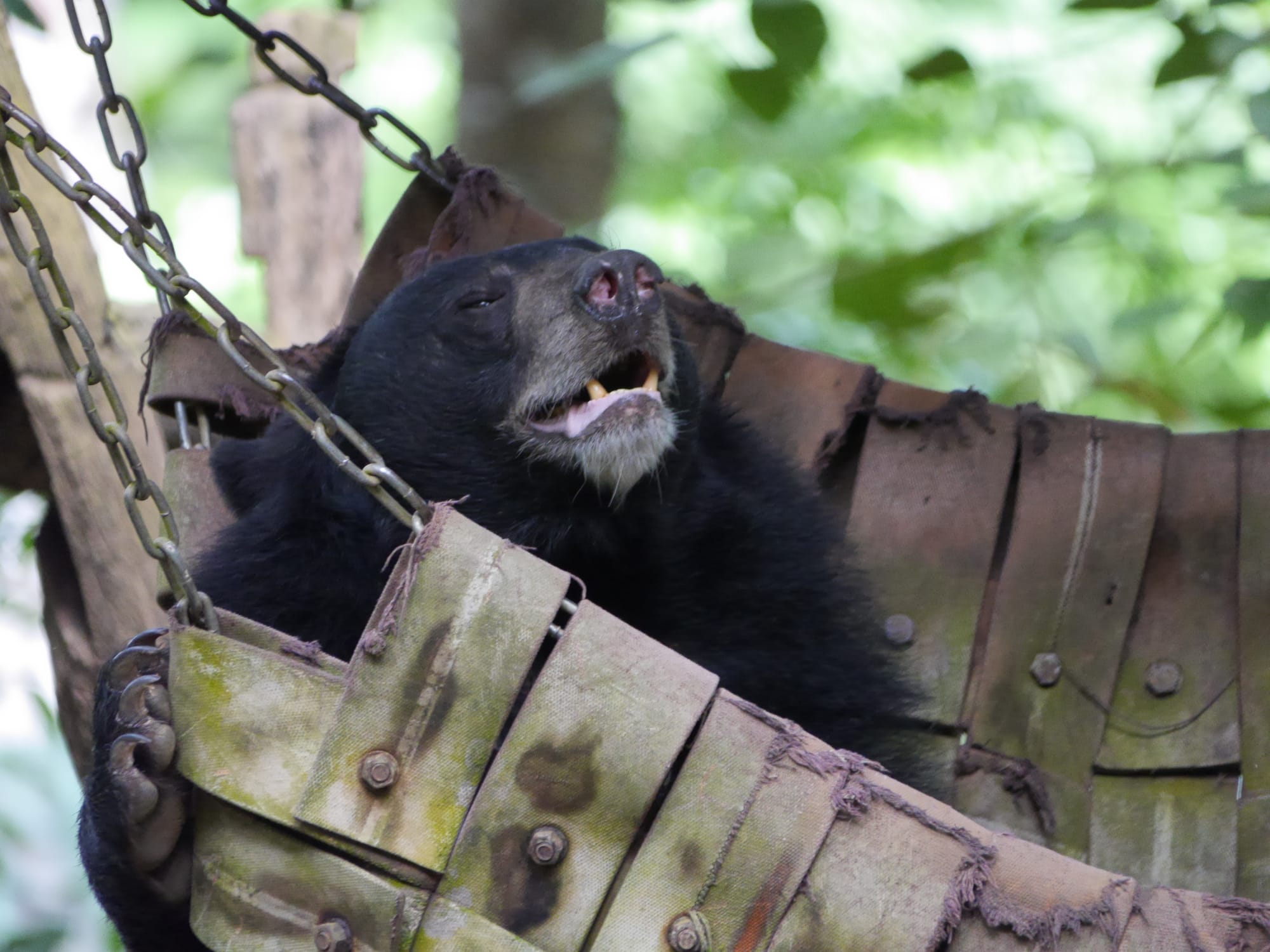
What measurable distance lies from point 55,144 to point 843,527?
1.93 m

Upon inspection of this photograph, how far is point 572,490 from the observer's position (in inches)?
105

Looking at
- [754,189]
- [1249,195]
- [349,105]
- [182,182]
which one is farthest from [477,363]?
[182,182]

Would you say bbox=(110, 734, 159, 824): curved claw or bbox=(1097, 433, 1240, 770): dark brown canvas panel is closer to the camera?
bbox=(110, 734, 159, 824): curved claw

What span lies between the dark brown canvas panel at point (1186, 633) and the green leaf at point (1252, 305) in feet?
1.22

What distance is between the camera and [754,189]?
635 cm

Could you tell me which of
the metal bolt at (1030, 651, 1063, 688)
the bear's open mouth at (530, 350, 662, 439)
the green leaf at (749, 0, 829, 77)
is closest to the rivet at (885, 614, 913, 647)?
the metal bolt at (1030, 651, 1063, 688)

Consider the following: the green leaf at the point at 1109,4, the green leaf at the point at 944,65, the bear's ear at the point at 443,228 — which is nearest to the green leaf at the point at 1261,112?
the green leaf at the point at 1109,4

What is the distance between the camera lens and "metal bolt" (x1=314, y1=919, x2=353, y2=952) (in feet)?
5.31

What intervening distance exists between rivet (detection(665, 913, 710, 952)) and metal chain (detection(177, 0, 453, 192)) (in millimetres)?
1768

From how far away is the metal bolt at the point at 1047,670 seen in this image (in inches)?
112

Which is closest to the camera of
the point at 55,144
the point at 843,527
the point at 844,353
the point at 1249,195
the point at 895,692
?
the point at 55,144

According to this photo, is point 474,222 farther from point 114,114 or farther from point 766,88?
point 114,114

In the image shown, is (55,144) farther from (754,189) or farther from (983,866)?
(754,189)

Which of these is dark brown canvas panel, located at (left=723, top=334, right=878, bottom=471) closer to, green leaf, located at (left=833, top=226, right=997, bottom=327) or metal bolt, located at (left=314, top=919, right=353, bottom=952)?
green leaf, located at (left=833, top=226, right=997, bottom=327)
